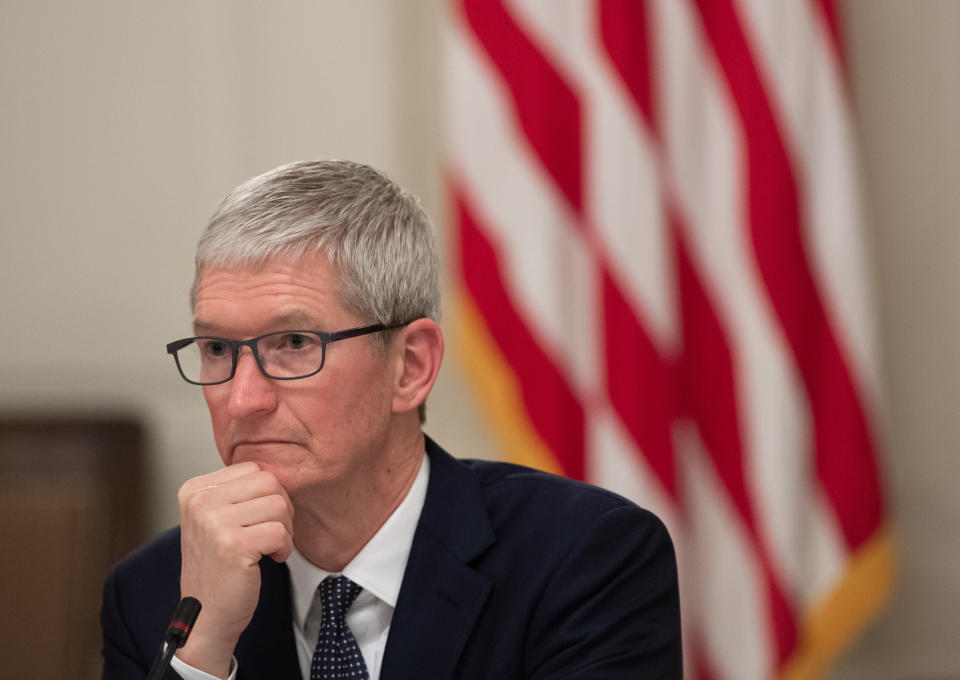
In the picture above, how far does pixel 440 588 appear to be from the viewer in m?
1.77

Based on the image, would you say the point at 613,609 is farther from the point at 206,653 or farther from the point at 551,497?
the point at 206,653

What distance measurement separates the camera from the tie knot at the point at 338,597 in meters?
1.79

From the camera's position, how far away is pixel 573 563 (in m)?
1.74

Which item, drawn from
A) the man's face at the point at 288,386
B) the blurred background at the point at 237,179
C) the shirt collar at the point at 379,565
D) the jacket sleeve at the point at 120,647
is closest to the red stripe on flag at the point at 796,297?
the blurred background at the point at 237,179

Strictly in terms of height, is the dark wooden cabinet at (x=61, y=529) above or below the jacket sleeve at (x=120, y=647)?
below

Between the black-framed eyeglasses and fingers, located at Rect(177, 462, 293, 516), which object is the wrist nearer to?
fingers, located at Rect(177, 462, 293, 516)

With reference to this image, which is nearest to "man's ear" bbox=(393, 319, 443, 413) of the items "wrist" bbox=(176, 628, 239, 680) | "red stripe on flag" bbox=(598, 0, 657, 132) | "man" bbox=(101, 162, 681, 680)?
"man" bbox=(101, 162, 681, 680)

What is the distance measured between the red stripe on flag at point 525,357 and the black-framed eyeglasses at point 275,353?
5.41ft

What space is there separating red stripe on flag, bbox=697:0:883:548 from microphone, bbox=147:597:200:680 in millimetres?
2270

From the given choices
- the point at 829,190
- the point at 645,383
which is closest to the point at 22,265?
the point at 645,383

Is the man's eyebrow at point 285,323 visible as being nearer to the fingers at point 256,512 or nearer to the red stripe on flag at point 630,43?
the fingers at point 256,512

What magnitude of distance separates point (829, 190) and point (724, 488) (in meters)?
0.98

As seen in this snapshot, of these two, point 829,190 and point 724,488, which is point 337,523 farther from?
point 829,190

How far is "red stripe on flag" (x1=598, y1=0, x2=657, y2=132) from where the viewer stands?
10.9 feet
